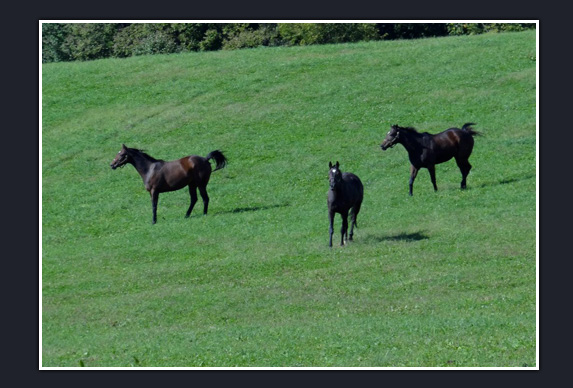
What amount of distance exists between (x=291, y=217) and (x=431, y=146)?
6.52m

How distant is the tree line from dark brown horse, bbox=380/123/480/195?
106 ft

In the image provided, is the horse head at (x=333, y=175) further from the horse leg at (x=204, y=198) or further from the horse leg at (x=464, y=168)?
the horse leg at (x=464, y=168)

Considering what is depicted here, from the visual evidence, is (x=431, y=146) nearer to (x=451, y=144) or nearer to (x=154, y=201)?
(x=451, y=144)

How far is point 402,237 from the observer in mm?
36031

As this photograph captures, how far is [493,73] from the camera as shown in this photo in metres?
60.7

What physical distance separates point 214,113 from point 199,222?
753 inches

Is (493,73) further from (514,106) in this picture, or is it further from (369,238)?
(369,238)

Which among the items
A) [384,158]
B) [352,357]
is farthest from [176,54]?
[352,357]

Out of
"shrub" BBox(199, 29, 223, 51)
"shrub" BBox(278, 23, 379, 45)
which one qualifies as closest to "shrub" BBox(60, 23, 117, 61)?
"shrub" BBox(199, 29, 223, 51)

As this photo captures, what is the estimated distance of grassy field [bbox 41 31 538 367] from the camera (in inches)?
1052

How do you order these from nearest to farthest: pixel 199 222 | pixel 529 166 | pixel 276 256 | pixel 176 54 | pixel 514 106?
pixel 276 256, pixel 199 222, pixel 529 166, pixel 514 106, pixel 176 54

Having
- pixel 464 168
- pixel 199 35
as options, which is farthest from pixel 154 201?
pixel 199 35

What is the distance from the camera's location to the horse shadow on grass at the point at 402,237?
35719 millimetres

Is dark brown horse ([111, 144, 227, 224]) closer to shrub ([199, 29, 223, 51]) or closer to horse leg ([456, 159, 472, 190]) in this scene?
horse leg ([456, 159, 472, 190])
